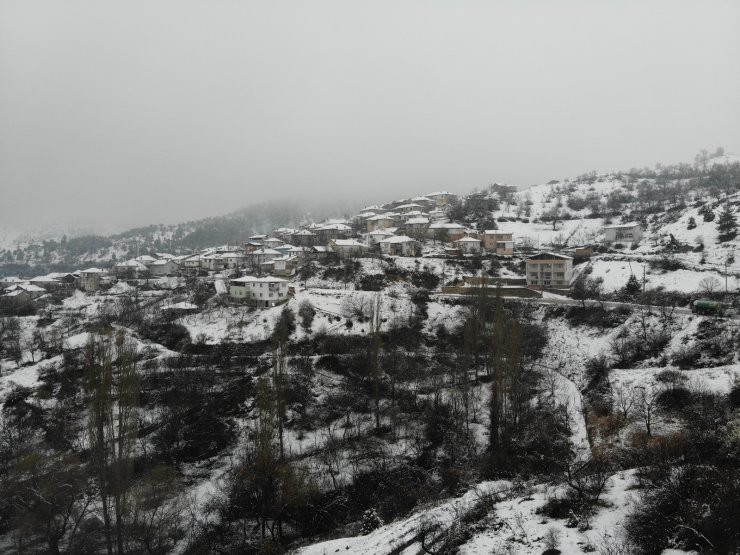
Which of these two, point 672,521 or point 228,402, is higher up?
point 672,521

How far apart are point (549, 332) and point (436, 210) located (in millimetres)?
53783

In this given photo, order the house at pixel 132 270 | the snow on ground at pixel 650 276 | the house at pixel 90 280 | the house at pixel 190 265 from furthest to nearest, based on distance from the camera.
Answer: the house at pixel 132 270
the house at pixel 190 265
the house at pixel 90 280
the snow on ground at pixel 650 276

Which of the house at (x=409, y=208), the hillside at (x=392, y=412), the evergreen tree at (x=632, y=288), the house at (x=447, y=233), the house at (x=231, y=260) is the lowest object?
the hillside at (x=392, y=412)

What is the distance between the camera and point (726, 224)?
5088cm

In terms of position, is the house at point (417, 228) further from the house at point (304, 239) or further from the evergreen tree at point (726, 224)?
the evergreen tree at point (726, 224)

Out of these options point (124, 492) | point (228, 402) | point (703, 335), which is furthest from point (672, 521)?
point (228, 402)

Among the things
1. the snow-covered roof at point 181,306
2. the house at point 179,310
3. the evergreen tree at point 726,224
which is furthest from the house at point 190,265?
the evergreen tree at point 726,224

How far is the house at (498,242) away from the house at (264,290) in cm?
3001

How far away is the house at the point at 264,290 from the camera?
46031 millimetres

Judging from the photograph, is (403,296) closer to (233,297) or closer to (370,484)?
(233,297)

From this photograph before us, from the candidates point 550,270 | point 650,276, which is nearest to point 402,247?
point 550,270

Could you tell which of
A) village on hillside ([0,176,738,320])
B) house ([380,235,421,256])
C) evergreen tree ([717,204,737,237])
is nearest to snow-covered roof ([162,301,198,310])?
village on hillside ([0,176,738,320])

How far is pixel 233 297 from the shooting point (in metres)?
47.8

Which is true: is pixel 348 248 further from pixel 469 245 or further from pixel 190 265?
pixel 190 265
